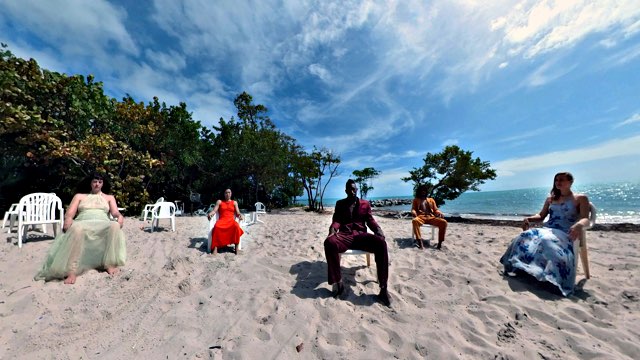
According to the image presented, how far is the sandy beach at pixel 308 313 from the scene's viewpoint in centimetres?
217

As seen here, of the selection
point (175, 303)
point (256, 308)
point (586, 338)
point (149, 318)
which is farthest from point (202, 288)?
point (586, 338)

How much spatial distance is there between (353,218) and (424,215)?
9.26 feet

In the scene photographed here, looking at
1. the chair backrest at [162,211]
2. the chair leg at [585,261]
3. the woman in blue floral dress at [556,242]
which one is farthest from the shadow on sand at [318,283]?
the chair backrest at [162,211]

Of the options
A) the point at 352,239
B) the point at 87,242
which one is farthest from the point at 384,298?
the point at 87,242

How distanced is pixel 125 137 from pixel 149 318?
13421 millimetres

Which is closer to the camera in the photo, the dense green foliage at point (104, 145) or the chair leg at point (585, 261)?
the chair leg at point (585, 261)

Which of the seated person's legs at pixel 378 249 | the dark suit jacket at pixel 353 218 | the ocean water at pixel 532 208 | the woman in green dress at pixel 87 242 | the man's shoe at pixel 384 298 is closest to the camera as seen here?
the man's shoe at pixel 384 298

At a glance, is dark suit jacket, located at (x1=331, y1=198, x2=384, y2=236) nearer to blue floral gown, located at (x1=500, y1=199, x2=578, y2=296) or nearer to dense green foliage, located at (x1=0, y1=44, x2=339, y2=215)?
blue floral gown, located at (x1=500, y1=199, x2=578, y2=296)

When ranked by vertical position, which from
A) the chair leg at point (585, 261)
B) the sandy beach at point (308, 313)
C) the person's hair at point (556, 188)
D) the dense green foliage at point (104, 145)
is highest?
the dense green foliage at point (104, 145)

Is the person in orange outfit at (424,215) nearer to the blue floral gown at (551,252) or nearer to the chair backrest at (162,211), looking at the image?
the blue floral gown at (551,252)

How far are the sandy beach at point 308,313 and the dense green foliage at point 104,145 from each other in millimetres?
2011

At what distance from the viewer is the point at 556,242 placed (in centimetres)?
339

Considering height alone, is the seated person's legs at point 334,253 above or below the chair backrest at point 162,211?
below

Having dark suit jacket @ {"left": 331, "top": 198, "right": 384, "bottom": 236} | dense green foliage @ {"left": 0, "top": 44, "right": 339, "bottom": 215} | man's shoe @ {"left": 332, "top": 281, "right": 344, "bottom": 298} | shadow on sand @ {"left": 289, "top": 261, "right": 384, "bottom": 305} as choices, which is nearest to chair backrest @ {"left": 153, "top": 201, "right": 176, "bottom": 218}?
dense green foliage @ {"left": 0, "top": 44, "right": 339, "bottom": 215}
